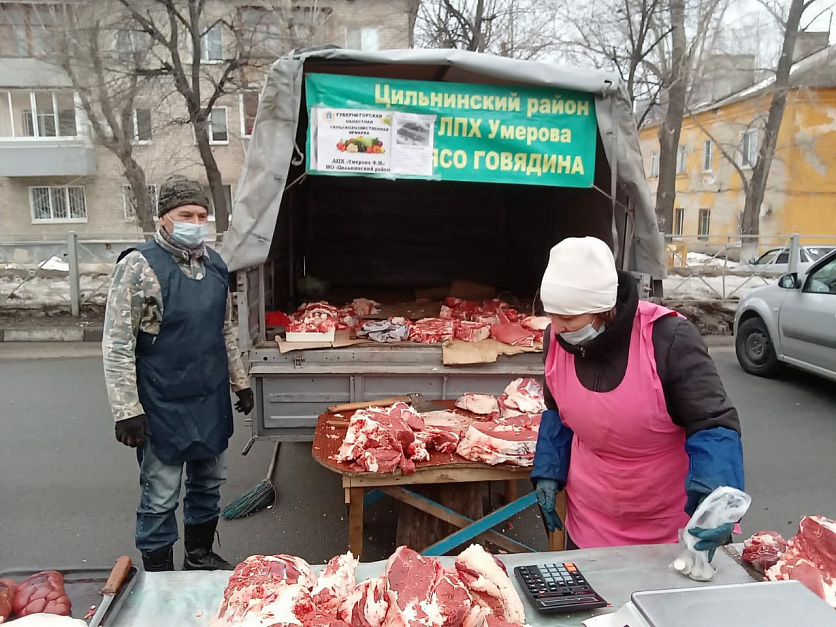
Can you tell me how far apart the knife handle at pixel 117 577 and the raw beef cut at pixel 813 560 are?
1.99m

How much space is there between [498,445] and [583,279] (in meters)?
1.61

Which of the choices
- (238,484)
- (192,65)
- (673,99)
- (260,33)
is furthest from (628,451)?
(673,99)

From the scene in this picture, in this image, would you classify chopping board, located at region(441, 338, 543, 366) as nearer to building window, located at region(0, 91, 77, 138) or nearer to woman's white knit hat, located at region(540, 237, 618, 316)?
woman's white knit hat, located at region(540, 237, 618, 316)

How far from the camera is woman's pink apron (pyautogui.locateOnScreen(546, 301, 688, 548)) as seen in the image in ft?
7.11

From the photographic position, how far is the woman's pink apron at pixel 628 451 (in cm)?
217

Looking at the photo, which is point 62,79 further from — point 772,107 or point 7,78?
point 772,107

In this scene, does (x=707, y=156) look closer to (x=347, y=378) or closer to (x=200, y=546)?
(x=347, y=378)

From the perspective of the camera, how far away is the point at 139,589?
1887 mm

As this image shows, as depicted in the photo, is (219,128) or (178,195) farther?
(219,128)

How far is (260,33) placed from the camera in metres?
15.6

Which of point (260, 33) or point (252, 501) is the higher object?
point (260, 33)

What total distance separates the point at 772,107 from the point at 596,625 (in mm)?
22405

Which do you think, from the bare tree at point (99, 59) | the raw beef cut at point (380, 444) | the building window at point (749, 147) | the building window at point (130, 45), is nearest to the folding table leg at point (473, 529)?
the raw beef cut at point (380, 444)

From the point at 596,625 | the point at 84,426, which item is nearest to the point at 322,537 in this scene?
the point at 596,625
